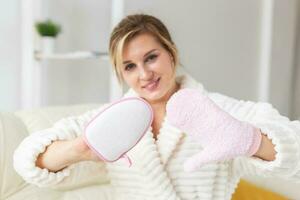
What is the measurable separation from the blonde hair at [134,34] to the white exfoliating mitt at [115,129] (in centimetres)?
27

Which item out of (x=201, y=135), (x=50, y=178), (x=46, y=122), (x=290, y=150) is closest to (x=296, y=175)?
(x=290, y=150)

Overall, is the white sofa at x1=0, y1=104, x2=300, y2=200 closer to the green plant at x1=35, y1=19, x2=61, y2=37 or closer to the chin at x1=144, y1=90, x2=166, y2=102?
the chin at x1=144, y1=90, x2=166, y2=102

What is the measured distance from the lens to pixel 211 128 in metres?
0.66

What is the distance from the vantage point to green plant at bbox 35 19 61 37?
1.63 m

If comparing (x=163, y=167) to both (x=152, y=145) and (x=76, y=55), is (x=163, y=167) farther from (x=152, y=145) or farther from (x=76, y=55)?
(x=76, y=55)

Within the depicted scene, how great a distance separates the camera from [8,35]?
1.74 meters

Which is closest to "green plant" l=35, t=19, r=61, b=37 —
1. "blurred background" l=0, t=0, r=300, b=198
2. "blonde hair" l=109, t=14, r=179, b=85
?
"blurred background" l=0, t=0, r=300, b=198

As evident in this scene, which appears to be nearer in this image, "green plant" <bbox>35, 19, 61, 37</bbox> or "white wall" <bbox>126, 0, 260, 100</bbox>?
"green plant" <bbox>35, 19, 61, 37</bbox>

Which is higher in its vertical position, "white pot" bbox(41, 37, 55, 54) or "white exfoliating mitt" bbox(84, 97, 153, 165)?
"white exfoliating mitt" bbox(84, 97, 153, 165)

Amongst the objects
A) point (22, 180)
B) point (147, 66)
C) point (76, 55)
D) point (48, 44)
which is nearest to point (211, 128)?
point (147, 66)

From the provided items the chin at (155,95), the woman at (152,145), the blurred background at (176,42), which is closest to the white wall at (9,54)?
the blurred background at (176,42)

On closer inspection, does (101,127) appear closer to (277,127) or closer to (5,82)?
(277,127)

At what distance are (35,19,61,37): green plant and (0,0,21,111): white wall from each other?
158 mm

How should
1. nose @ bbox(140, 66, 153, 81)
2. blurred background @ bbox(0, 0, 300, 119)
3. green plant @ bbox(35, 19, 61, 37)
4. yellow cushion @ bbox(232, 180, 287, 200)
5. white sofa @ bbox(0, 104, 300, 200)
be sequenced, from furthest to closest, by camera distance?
blurred background @ bbox(0, 0, 300, 119), green plant @ bbox(35, 19, 61, 37), yellow cushion @ bbox(232, 180, 287, 200), white sofa @ bbox(0, 104, 300, 200), nose @ bbox(140, 66, 153, 81)
